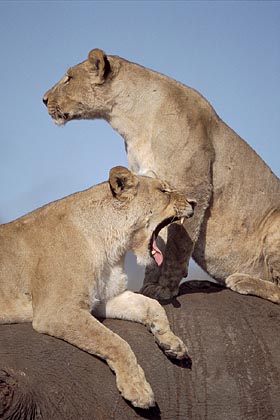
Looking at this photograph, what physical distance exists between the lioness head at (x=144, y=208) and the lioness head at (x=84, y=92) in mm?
1710

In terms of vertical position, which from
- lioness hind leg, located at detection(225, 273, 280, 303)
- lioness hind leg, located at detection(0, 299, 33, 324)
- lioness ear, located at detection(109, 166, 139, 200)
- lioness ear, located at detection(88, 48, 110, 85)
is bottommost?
lioness hind leg, located at detection(225, 273, 280, 303)

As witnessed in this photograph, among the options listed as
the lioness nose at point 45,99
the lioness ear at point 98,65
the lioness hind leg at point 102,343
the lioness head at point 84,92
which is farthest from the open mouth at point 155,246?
the lioness nose at point 45,99

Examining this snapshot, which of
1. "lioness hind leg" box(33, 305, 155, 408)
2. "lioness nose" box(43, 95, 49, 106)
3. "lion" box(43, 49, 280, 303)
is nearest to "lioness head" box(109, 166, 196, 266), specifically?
"lioness hind leg" box(33, 305, 155, 408)

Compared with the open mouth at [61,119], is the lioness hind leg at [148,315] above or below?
below

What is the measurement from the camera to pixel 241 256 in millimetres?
7590

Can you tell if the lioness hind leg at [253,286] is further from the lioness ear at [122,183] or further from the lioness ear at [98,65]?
the lioness ear at [98,65]

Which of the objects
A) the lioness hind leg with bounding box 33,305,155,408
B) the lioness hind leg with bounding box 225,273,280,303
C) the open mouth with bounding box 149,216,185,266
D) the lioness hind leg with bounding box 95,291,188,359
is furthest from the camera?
the lioness hind leg with bounding box 225,273,280,303

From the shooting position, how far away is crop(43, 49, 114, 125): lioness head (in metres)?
7.52

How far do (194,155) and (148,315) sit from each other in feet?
6.58

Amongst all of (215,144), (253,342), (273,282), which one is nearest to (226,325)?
(253,342)

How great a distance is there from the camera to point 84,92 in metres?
7.55

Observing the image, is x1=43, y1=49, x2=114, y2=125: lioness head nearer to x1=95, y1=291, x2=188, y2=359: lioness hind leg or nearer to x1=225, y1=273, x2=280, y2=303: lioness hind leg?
x1=225, y1=273, x2=280, y2=303: lioness hind leg

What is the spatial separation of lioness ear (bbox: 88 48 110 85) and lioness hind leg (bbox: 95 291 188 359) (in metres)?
2.45

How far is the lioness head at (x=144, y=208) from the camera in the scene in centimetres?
595
